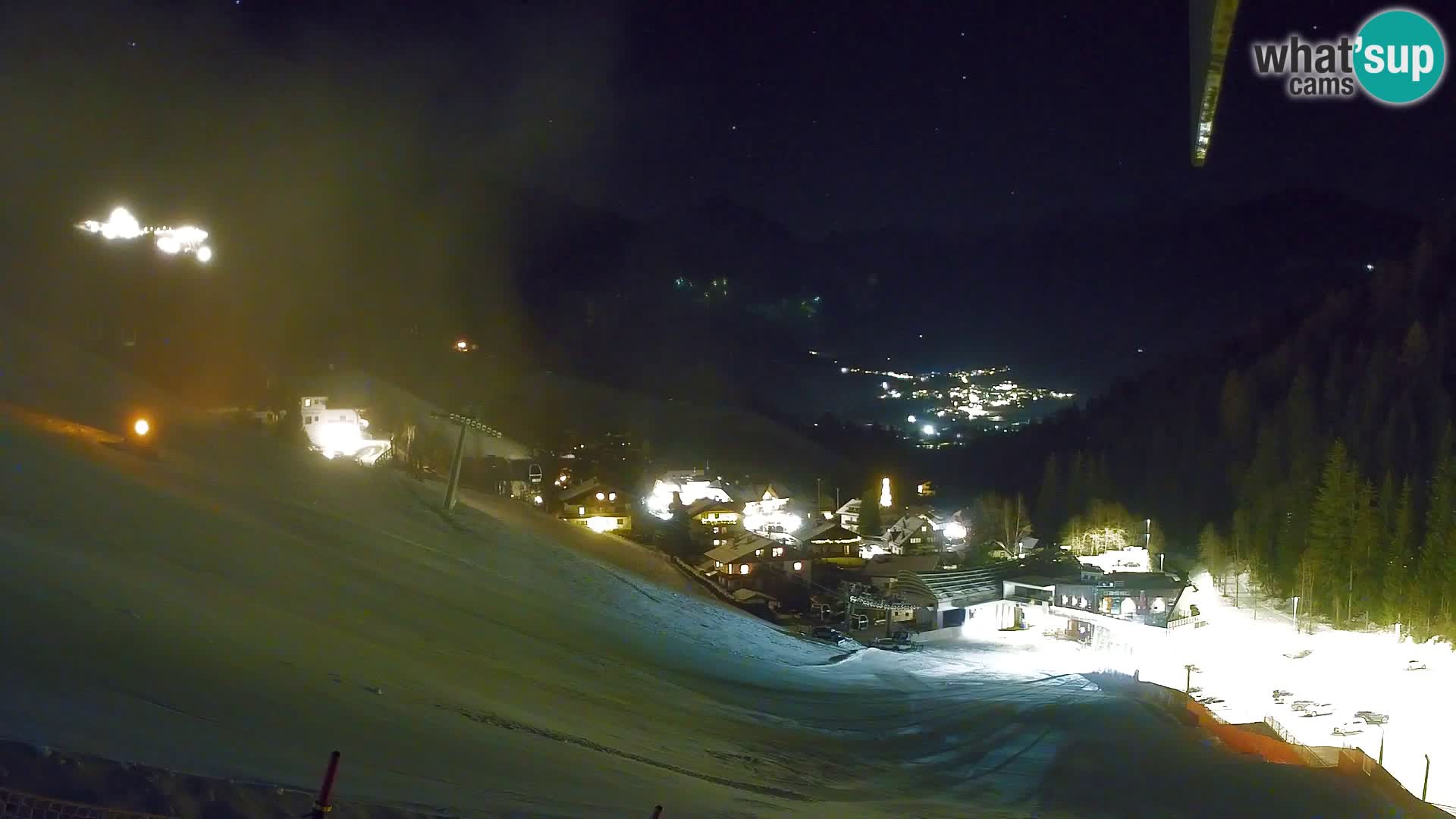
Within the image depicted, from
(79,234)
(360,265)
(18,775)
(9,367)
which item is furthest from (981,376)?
(18,775)

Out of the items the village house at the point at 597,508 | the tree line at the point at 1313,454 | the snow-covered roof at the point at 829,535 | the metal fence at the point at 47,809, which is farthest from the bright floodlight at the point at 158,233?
the metal fence at the point at 47,809

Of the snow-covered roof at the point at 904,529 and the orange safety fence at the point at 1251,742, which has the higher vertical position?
the snow-covered roof at the point at 904,529

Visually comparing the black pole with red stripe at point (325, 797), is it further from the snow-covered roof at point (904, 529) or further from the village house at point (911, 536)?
the snow-covered roof at point (904, 529)

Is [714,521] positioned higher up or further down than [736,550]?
higher up

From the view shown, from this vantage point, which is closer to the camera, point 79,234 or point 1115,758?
point 1115,758

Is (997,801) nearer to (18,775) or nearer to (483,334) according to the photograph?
(18,775)

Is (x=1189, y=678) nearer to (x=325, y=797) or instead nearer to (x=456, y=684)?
(x=456, y=684)

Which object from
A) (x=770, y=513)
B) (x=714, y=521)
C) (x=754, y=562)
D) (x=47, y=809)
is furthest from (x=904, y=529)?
(x=47, y=809)
